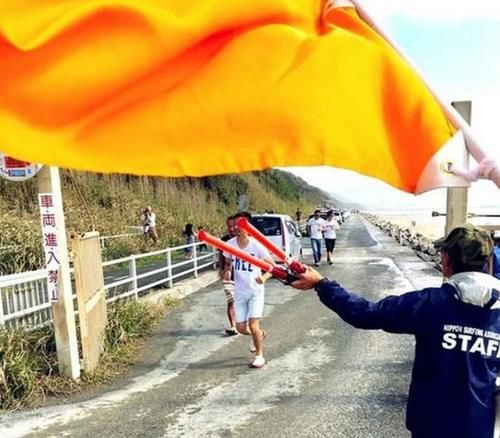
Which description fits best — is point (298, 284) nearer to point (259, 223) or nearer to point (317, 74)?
point (317, 74)

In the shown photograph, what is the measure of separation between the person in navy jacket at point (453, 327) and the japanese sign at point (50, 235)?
3.91 metres

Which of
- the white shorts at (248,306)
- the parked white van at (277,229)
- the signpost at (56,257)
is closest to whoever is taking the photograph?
the signpost at (56,257)

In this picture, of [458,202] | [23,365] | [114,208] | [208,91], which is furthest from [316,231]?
[208,91]

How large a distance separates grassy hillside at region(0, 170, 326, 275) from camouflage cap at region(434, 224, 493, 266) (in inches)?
334

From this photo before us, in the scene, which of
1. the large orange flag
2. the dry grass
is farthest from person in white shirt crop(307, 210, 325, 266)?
the large orange flag

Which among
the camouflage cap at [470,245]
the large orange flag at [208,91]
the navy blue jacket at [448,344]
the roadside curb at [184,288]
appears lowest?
the roadside curb at [184,288]

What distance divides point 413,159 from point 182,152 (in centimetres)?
94

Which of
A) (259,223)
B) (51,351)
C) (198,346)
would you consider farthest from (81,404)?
(259,223)

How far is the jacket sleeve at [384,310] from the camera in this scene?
8.22 feet

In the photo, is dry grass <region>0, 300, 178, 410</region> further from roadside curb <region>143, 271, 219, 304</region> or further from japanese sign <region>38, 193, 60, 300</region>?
roadside curb <region>143, 271, 219, 304</region>

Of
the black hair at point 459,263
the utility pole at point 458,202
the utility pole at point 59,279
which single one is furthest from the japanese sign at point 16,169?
the black hair at point 459,263

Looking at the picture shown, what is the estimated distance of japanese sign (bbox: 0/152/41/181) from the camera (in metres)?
5.63

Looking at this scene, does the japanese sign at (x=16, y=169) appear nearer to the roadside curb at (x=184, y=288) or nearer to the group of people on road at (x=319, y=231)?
the roadside curb at (x=184, y=288)

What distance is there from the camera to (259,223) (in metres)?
15.5
